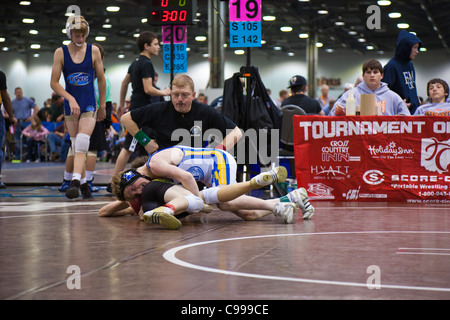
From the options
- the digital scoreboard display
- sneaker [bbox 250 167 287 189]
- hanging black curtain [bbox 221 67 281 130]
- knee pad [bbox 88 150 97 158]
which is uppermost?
the digital scoreboard display

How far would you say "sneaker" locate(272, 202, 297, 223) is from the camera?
5383mm

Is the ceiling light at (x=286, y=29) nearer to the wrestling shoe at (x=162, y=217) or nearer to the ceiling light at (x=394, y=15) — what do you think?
the ceiling light at (x=394, y=15)

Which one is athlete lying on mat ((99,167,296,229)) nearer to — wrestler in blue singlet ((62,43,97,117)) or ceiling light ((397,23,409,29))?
wrestler in blue singlet ((62,43,97,117))

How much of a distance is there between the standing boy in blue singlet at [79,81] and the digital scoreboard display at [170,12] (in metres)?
1.27

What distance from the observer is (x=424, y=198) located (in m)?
7.46

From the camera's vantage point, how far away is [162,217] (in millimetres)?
4867

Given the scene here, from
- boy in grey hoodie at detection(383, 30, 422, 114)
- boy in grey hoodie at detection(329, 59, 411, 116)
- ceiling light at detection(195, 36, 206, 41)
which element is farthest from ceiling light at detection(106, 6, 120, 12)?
boy in grey hoodie at detection(329, 59, 411, 116)

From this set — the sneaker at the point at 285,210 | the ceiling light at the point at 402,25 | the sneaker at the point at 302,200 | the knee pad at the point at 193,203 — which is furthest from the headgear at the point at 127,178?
the ceiling light at the point at 402,25

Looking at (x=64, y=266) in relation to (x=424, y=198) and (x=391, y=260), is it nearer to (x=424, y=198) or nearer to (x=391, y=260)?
(x=391, y=260)

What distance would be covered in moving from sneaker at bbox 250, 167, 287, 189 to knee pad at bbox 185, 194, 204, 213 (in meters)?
0.42

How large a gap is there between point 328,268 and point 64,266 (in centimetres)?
135

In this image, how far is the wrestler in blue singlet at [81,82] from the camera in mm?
7707

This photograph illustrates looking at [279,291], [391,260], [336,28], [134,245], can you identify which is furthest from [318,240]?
[336,28]

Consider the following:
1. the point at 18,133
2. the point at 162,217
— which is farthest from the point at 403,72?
the point at 18,133
